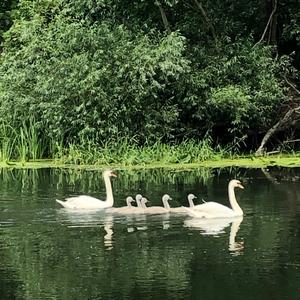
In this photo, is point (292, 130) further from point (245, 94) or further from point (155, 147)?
point (155, 147)

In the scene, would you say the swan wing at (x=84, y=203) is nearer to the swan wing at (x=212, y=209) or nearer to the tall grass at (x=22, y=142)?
the swan wing at (x=212, y=209)

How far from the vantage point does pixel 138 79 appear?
64.4 ft

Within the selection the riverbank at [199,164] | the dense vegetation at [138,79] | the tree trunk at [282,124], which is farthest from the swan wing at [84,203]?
the tree trunk at [282,124]

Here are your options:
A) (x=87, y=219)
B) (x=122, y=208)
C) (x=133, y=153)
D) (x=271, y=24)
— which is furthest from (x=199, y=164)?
(x=87, y=219)

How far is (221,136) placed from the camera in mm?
22531

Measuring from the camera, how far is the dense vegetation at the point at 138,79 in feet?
64.9

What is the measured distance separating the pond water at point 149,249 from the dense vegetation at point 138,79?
16.4 ft

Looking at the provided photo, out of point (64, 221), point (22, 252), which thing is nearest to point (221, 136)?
point (64, 221)

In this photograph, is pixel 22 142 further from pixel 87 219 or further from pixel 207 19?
pixel 87 219

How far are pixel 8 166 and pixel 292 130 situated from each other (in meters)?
7.46

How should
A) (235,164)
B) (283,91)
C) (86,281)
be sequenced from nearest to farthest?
1. (86,281)
2. (235,164)
3. (283,91)

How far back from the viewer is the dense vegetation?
64.9ft

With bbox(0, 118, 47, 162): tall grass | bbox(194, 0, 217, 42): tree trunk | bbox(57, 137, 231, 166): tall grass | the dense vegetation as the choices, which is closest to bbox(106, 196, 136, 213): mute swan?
bbox(57, 137, 231, 166): tall grass

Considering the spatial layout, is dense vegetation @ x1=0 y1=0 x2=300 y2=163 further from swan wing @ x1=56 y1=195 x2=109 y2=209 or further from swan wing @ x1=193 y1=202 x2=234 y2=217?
swan wing @ x1=193 y1=202 x2=234 y2=217
